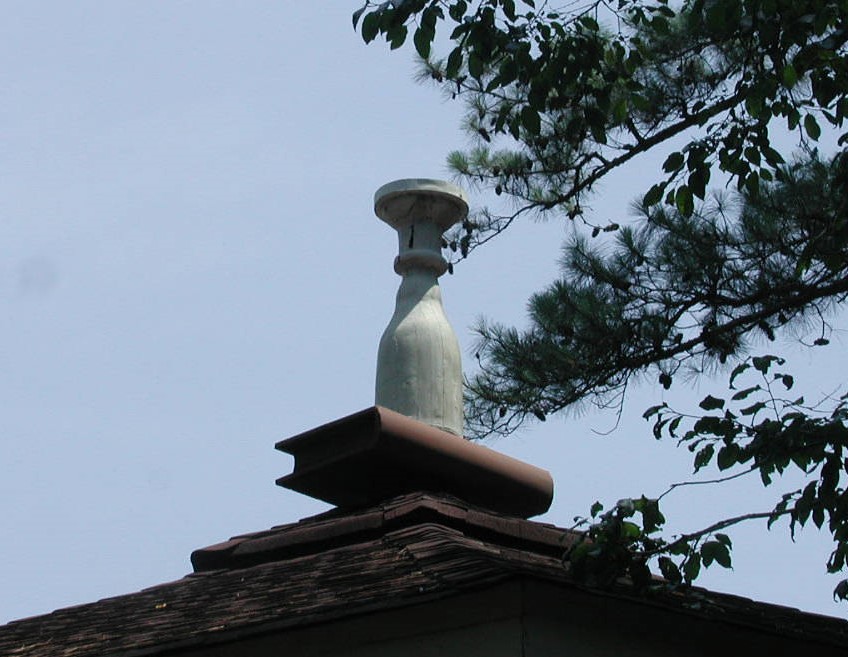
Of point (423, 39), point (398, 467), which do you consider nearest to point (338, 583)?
point (398, 467)

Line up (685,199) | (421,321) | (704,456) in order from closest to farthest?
(704,456) → (685,199) → (421,321)

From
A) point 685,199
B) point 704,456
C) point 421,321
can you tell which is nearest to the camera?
point 704,456

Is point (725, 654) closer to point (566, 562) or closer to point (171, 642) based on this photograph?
point (566, 562)

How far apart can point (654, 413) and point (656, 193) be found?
1072mm

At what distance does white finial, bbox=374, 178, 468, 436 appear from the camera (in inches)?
277

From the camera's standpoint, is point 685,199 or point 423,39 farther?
point 685,199

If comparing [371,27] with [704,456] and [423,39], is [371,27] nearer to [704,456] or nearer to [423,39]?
[423,39]

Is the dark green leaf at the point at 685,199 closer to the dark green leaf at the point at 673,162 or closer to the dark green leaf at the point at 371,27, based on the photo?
the dark green leaf at the point at 673,162

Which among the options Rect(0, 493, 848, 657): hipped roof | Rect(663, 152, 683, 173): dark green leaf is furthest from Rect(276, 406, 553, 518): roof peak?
Rect(663, 152, 683, 173): dark green leaf

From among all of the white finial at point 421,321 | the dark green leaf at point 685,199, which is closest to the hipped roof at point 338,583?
the white finial at point 421,321

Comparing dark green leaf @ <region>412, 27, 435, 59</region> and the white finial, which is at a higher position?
dark green leaf @ <region>412, 27, 435, 59</region>

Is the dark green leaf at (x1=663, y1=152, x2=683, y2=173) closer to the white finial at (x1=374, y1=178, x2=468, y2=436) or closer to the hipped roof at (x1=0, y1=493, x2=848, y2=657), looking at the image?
the white finial at (x1=374, y1=178, x2=468, y2=436)

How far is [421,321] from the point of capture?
7160 millimetres

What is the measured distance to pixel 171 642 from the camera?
535 centimetres
